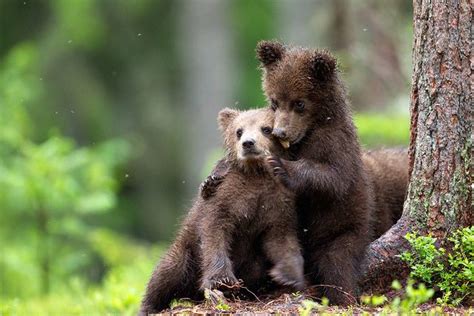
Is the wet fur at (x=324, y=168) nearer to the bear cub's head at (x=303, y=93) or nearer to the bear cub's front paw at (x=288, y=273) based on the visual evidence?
the bear cub's head at (x=303, y=93)

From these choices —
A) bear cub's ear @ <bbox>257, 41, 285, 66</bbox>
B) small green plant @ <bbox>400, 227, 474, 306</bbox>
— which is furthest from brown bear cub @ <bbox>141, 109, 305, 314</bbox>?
small green plant @ <bbox>400, 227, 474, 306</bbox>

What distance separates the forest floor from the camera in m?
7.18

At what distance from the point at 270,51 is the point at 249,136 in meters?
0.84

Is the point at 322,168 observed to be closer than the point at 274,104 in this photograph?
Yes

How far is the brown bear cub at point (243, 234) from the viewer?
789cm

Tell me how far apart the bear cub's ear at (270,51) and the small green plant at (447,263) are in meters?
1.80

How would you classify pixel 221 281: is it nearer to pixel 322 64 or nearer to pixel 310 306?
pixel 310 306

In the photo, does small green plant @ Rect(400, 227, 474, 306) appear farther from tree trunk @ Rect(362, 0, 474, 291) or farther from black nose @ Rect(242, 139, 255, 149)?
A: black nose @ Rect(242, 139, 255, 149)

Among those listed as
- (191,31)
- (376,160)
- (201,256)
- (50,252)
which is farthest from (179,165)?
(201,256)

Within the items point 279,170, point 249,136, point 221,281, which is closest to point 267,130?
point 249,136

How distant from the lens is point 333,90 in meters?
8.41

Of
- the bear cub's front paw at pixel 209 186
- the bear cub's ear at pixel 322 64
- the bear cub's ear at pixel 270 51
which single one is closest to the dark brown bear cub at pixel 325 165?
the bear cub's ear at pixel 322 64

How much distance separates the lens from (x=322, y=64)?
8.28 metres

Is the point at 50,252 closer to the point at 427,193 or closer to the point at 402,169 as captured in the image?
the point at 402,169
